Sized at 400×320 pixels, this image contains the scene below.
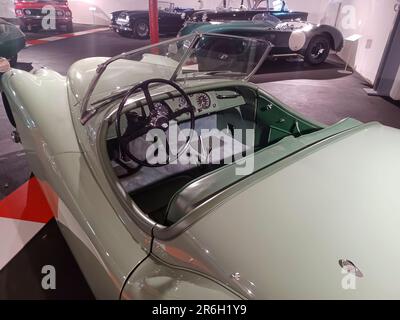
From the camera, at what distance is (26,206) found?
7.05ft

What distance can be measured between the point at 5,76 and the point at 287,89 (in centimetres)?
420

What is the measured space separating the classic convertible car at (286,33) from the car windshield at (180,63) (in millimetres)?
3396

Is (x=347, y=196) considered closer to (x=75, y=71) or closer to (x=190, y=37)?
(x=190, y=37)

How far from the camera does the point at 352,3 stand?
686cm

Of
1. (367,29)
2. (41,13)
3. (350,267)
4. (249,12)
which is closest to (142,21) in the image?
(41,13)

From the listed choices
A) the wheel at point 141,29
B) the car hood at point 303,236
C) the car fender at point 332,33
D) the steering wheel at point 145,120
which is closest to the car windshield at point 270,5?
the car fender at point 332,33

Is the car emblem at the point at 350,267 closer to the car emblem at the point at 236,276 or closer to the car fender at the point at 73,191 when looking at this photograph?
the car emblem at the point at 236,276

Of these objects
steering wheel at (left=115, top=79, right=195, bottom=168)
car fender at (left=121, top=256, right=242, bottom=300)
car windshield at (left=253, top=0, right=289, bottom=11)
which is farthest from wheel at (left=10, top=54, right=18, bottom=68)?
car windshield at (left=253, top=0, right=289, bottom=11)

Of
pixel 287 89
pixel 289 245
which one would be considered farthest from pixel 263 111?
pixel 287 89

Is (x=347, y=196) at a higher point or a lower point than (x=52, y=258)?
higher

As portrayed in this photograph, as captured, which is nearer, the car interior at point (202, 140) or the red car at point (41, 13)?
the car interior at point (202, 140)

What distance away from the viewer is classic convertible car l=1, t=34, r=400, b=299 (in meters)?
0.85

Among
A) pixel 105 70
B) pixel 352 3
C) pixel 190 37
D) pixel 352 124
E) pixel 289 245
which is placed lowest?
pixel 289 245

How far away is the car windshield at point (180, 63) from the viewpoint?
5.50ft
